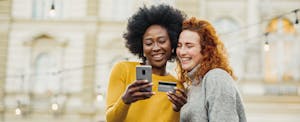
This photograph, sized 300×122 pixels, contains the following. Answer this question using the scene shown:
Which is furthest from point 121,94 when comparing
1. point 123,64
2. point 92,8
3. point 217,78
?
point 92,8

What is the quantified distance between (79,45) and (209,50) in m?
10.7

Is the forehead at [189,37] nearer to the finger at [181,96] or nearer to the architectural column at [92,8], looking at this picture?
the finger at [181,96]

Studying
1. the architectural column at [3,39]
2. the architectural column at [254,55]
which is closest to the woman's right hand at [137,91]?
the architectural column at [254,55]

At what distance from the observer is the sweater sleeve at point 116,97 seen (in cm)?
228

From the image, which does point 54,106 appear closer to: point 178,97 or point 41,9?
point 41,9

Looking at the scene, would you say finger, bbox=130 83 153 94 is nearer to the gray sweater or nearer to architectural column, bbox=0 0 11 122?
the gray sweater

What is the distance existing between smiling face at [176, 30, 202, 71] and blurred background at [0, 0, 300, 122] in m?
9.92

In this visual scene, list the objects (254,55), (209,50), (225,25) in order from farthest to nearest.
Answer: (225,25) → (254,55) → (209,50)

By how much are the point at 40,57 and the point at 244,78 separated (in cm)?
532

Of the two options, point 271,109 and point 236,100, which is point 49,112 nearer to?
point 271,109

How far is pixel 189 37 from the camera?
241 centimetres

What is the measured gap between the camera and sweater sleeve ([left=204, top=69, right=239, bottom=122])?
2.12 m

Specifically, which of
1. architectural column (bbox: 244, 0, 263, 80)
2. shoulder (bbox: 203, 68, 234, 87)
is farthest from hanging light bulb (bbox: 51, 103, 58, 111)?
shoulder (bbox: 203, 68, 234, 87)

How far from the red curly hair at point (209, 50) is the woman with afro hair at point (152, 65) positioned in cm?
15
